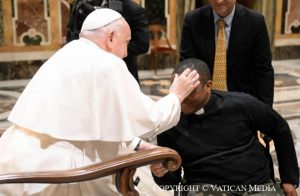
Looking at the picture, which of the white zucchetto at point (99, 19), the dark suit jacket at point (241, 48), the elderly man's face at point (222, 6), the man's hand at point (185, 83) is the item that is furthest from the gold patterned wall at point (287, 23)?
the white zucchetto at point (99, 19)

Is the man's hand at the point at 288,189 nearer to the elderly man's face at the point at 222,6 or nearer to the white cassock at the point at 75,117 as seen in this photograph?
the white cassock at the point at 75,117

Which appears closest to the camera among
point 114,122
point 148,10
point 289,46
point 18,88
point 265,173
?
point 114,122

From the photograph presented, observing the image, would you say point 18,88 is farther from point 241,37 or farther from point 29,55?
point 241,37

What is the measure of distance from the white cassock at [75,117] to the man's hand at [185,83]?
6.3 inches

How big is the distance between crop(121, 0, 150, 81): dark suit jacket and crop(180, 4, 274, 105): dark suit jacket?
A: 0.50 metres

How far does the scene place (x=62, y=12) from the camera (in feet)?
30.0

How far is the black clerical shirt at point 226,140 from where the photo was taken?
2.55 meters

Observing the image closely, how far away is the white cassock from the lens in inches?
85.4

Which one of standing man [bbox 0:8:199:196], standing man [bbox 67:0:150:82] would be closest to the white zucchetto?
standing man [bbox 0:8:199:196]

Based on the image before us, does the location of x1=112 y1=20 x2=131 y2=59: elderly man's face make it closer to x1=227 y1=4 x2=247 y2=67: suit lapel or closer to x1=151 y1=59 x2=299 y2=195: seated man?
x1=151 y1=59 x2=299 y2=195: seated man

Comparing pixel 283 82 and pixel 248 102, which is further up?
pixel 248 102

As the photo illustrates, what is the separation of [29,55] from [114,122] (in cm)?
719

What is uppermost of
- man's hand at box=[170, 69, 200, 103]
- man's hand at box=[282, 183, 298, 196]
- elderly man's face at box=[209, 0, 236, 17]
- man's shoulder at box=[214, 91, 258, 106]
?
elderly man's face at box=[209, 0, 236, 17]

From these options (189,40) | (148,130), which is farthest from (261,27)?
(148,130)
